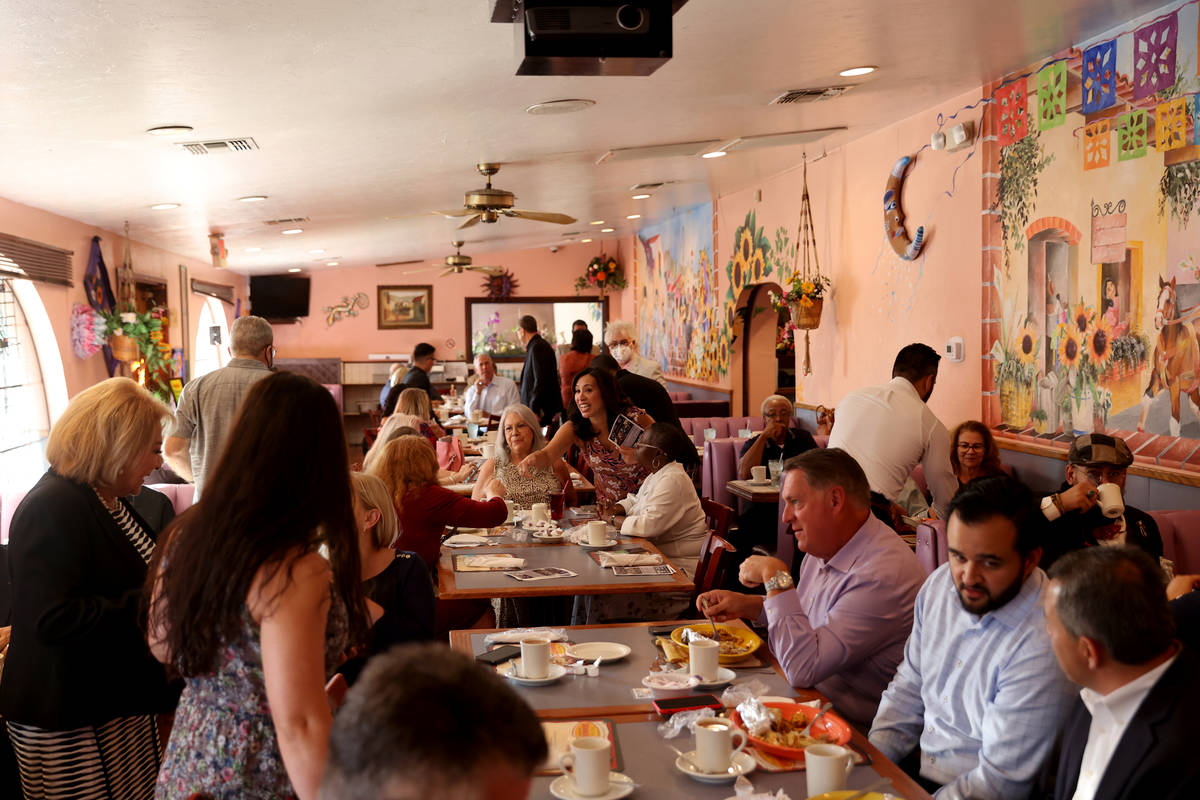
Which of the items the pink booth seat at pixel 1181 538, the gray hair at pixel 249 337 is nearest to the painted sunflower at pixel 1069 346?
the pink booth seat at pixel 1181 538

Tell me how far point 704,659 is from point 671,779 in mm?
599

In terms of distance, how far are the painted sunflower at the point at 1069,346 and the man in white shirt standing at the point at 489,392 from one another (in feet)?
21.8

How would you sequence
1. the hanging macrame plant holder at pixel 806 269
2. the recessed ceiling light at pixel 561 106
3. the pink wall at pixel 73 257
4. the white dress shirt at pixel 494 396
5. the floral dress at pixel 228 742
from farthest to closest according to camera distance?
the white dress shirt at pixel 494 396
the hanging macrame plant holder at pixel 806 269
the pink wall at pixel 73 257
the recessed ceiling light at pixel 561 106
the floral dress at pixel 228 742

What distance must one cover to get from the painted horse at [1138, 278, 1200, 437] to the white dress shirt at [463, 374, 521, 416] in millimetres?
7288

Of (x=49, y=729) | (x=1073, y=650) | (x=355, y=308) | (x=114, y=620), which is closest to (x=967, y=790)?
(x=1073, y=650)

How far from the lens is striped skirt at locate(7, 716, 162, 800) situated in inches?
103

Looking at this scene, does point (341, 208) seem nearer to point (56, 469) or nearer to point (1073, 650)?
point (56, 469)

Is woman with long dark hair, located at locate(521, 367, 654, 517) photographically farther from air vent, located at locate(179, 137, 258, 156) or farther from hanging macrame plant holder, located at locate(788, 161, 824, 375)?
hanging macrame plant holder, located at locate(788, 161, 824, 375)

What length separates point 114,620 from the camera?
2.45 m

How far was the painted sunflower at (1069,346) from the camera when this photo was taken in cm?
521

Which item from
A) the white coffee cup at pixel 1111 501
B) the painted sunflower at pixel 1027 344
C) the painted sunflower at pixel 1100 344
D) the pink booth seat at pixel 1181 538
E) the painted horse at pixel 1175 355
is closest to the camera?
the white coffee cup at pixel 1111 501

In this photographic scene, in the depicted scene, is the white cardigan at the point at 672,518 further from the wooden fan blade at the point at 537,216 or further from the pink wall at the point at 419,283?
the pink wall at the point at 419,283

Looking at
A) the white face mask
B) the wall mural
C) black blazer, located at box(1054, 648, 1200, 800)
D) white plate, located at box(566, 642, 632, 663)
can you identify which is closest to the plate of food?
white plate, located at box(566, 642, 632, 663)

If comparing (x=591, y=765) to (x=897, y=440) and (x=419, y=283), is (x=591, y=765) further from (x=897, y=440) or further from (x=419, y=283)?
(x=419, y=283)
